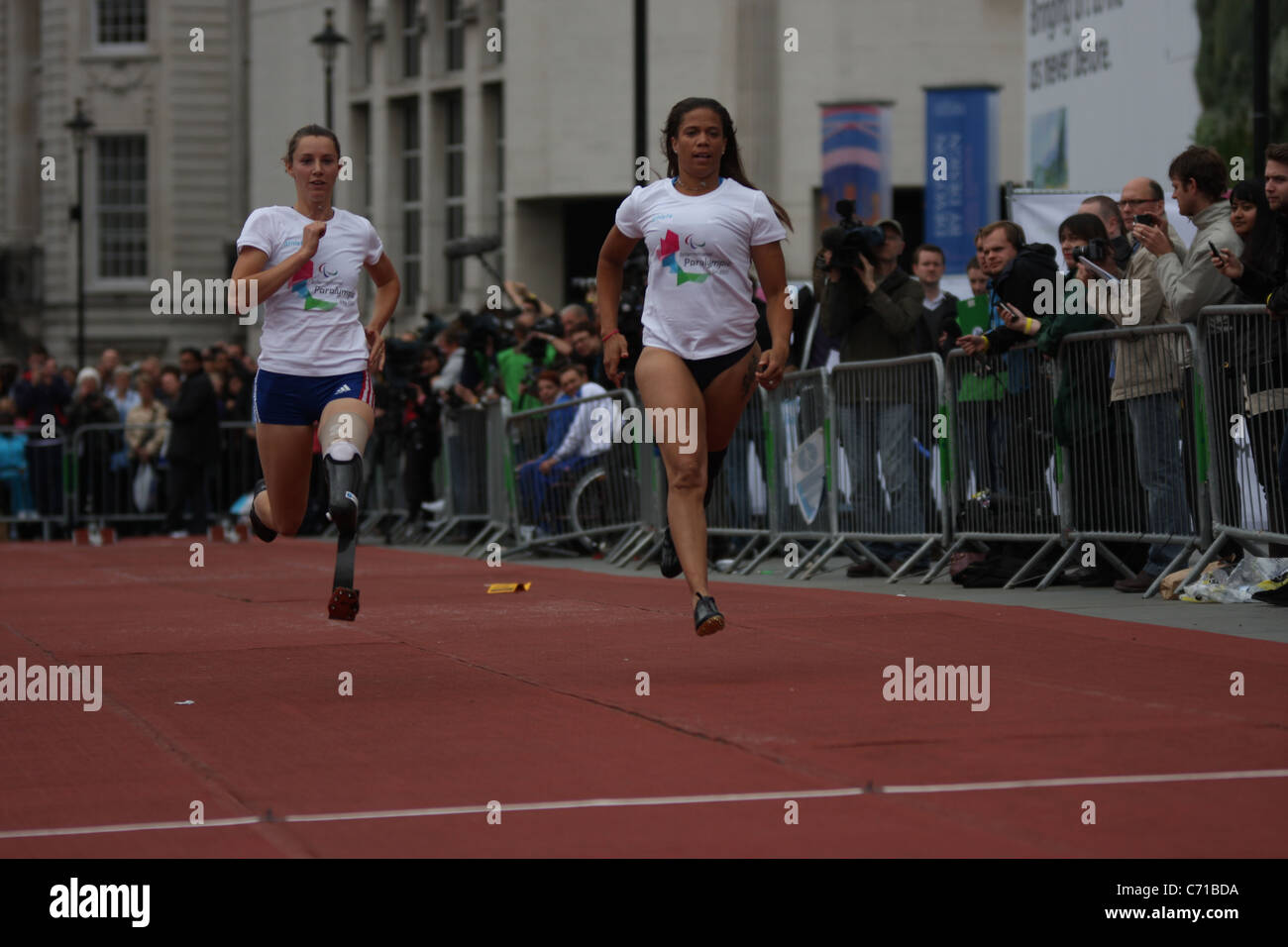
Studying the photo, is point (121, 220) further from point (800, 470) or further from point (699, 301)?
point (699, 301)

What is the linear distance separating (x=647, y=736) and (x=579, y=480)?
34.8 ft

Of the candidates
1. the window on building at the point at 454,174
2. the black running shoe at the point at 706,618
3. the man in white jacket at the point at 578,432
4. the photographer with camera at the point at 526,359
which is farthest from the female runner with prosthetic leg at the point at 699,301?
the window on building at the point at 454,174

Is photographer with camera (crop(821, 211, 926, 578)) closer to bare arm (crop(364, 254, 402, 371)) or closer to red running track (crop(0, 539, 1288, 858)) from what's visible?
red running track (crop(0, 539, 1288, 858))

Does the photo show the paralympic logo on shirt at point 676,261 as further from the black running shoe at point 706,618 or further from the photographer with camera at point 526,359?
the photographer with camera at point 526,359

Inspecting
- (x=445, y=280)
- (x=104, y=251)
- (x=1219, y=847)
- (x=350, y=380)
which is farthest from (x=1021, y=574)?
(x=104, y=251)

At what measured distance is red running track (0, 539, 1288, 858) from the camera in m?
4.97

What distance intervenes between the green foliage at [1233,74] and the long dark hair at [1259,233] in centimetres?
628

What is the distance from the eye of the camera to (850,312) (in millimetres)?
13562

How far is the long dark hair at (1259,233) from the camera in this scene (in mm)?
10195

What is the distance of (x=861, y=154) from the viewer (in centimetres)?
2478

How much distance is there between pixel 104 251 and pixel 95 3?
6715mm

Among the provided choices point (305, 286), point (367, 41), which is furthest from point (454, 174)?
point (305, 286)

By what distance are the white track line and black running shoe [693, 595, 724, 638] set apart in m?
2.31
